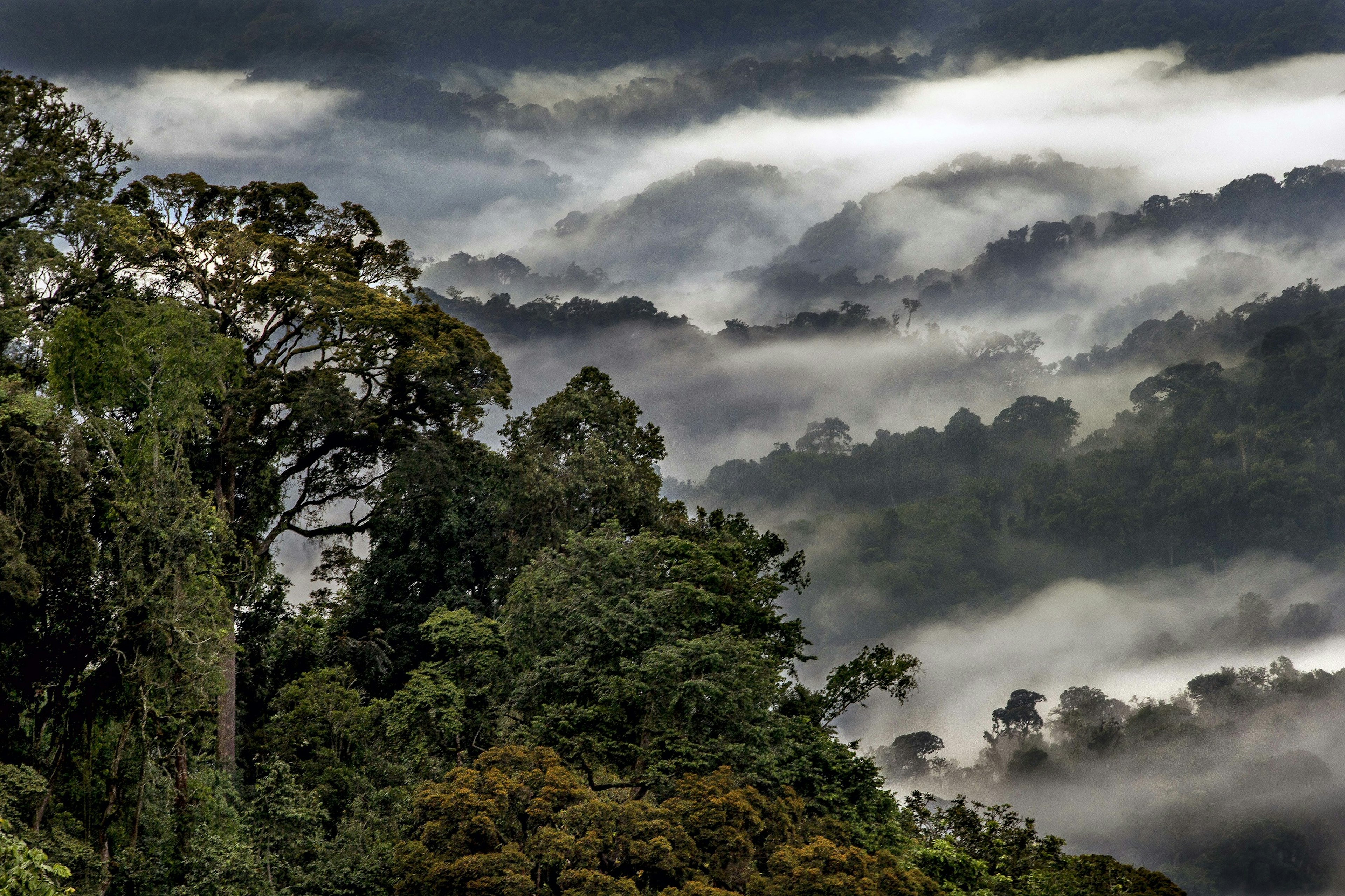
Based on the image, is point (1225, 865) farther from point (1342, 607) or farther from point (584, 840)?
point (584, 840)

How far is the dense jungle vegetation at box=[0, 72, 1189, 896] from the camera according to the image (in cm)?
1909

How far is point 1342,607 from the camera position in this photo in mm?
168250

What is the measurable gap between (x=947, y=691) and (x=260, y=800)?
548 ft

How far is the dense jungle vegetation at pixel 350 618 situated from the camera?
1909cm

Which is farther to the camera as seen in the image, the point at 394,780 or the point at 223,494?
the point at 223,494

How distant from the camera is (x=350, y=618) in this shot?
3950 cm

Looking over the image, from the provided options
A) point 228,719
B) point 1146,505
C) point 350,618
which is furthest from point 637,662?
point 1146,505

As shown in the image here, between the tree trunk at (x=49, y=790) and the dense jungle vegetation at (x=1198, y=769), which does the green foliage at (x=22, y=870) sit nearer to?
the tree trunk at (x=49, y=790)

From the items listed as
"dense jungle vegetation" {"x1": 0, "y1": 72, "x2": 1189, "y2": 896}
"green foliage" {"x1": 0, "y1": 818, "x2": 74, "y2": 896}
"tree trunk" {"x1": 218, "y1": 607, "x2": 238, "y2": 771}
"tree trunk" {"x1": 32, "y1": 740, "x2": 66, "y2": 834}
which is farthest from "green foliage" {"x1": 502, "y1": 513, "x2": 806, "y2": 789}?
"green foliage" {"x1": 0, "y1": 818, "x2": 74, "y2": 896}

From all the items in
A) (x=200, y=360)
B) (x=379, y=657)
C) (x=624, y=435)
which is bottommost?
(x=379, y=657)

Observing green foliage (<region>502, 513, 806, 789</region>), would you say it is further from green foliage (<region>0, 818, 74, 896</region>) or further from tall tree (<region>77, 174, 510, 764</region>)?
green foliage (<region>0, 818, 74, 896</region>)

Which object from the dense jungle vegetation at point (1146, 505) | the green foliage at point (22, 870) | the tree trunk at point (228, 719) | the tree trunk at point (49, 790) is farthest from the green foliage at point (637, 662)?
the dense jungle vegetation at point (1146, 505)

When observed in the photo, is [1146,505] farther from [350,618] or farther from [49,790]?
[49,790]

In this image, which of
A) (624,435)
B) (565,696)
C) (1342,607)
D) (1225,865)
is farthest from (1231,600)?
(565,696)
